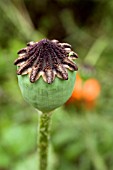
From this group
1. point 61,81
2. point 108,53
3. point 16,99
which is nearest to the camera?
point 61,81

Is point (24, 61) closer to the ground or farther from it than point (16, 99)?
closer to the ground

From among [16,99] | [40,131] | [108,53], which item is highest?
[108,53]

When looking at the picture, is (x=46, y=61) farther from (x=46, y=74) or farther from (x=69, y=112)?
(x=69, y=112)

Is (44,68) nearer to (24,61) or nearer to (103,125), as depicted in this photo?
(24,61)

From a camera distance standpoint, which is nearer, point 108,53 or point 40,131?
point 40,131

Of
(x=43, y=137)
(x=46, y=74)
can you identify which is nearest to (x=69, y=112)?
(x=43, y=137)

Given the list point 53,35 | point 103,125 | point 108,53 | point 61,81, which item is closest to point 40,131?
point 61,81
